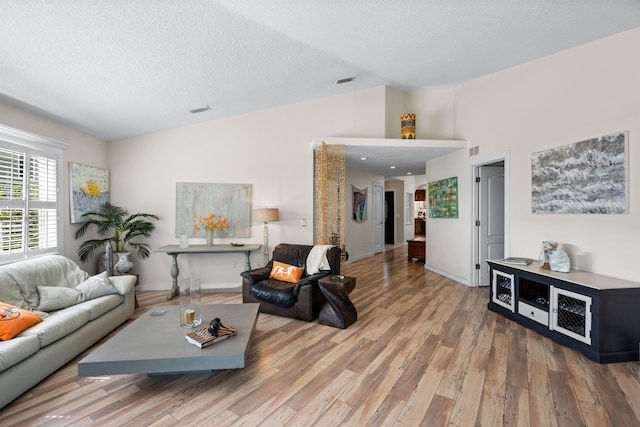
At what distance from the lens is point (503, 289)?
3.43m

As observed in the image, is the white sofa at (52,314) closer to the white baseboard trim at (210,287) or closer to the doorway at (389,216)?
the white baseboard trim at (210,287)

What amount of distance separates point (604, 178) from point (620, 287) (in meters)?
1.10

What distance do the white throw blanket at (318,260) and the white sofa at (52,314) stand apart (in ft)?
7.01

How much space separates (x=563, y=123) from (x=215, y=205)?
16.0 feet

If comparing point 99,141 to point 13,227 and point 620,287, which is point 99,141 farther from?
point 620,287

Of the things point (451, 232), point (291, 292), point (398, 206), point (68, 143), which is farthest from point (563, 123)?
point (398, 206)

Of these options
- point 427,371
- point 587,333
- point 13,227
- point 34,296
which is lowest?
point 427,371

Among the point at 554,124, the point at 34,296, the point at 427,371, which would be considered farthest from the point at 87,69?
the point at 554,124

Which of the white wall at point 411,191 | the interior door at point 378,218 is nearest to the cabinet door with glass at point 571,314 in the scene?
the interior door at point 378,218

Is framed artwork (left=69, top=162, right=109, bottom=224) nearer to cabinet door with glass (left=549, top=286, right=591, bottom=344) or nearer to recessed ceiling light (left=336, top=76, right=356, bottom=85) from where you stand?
recessed ceiling light (left=336, top=76, right=356, bottom=85)

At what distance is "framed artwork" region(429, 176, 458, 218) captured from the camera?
4.87 meters

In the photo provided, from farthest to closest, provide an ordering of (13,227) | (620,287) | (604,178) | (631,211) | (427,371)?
1. (13,227)
2. (604,178)
3. (631,211)
4. (620,287)
5. (427,371)

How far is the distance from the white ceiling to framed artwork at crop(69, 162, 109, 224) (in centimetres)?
62

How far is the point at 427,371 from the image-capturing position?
2.21m
